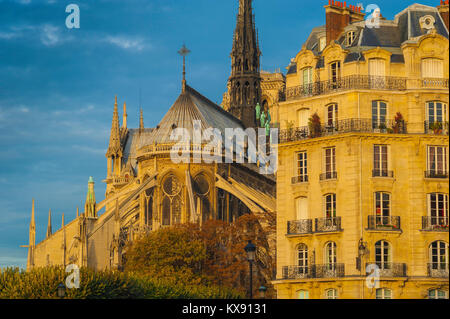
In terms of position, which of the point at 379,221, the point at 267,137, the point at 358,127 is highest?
the point at 267,137

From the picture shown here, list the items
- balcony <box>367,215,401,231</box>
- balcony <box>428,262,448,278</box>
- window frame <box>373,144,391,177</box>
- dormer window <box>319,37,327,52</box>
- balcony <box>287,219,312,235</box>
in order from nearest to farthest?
balcony <box>428,262,448,278</box>
balcony <box>367,215,401,231</box>
window frame <box>373,144,391,177</box>
balcony <box>287,219,312,235</box>
dormer window <box>319,37,327,52</box>

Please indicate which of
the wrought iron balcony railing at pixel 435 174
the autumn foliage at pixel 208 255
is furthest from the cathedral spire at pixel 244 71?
the wrought iron balcony railing at pixel 435 174

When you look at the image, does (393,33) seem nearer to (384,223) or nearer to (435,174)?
(435,174)

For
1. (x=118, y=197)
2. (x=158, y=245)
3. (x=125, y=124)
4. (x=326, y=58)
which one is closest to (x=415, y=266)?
(x=326, y=58)

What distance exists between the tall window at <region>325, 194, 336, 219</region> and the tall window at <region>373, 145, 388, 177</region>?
236 cm

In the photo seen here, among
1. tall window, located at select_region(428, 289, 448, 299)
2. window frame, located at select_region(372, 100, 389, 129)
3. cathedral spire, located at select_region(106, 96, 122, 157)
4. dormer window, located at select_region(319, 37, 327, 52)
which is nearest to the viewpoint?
tall window, located at select_region(428, 289, 448, 299)

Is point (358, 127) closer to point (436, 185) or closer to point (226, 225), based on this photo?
point (436, 185)

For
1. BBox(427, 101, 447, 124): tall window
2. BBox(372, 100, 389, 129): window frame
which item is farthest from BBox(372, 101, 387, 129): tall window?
BBox(427, 101, 447, 124): tall window

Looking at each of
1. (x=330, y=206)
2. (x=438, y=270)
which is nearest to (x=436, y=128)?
(x=330, y=206)

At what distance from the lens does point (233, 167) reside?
10381 cm

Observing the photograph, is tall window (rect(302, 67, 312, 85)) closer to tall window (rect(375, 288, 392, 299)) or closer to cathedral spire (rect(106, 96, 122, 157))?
tall window (rect(375, 288, 392, 299))

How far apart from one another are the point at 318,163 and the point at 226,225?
26.3 metres

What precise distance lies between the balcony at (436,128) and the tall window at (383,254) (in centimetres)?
575

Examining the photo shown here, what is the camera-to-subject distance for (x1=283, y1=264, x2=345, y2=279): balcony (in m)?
59.9
